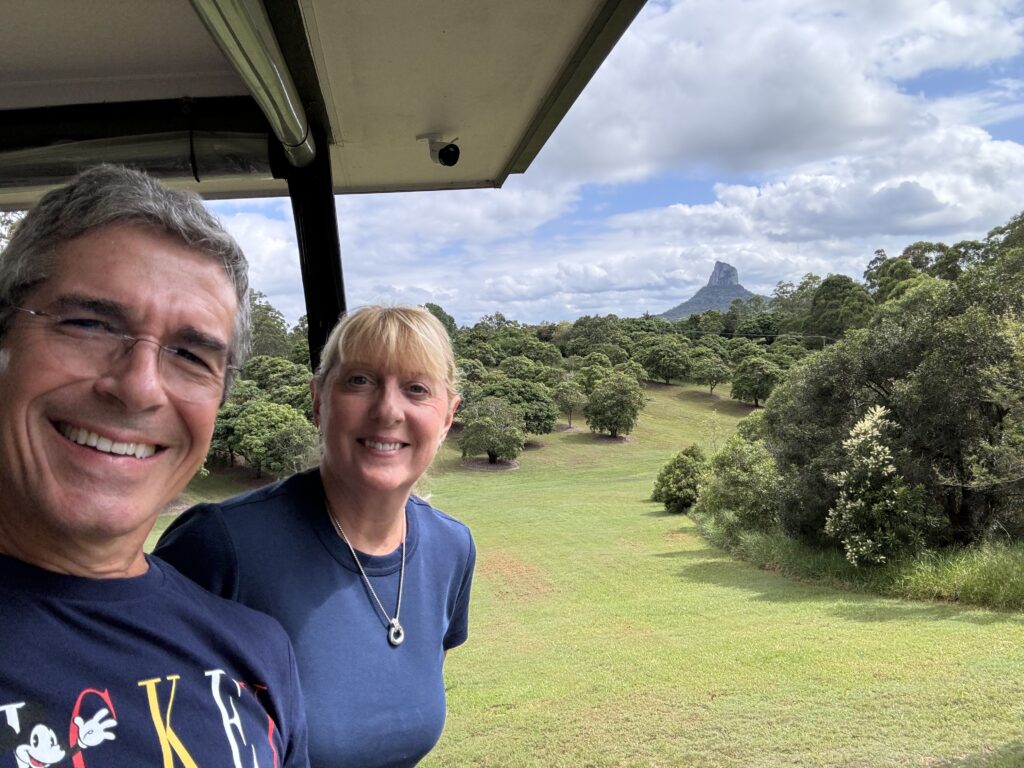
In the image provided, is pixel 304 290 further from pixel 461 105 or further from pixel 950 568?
pixel 950 568

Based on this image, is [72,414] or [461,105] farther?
[461,105]

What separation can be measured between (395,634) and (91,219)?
0.93 meters

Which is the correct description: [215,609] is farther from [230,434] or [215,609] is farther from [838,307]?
[838,307]

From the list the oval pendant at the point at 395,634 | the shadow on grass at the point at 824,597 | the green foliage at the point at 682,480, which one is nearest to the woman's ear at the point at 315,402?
the oval pendant at the point at 395,634

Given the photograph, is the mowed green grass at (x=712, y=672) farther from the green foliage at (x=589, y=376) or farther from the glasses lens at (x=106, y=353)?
the green foliage at (x=589, y=376)

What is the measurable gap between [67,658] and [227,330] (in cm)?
46

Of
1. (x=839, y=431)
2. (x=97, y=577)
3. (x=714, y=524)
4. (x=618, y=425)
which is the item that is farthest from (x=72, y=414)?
(x=618, y=425)

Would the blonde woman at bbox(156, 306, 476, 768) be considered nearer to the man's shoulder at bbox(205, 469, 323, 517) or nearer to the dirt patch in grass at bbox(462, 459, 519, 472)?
the man's shoulder at bbox(205, 469, 323, 517)

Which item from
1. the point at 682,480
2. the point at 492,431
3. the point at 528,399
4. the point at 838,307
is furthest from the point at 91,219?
the point at 838,307

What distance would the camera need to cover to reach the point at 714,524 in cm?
1858

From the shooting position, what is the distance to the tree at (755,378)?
140ft

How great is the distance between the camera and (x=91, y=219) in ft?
2.99

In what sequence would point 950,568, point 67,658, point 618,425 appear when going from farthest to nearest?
point 618,425
point 950,568
point 67,658

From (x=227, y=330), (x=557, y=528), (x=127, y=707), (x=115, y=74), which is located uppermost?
(x=115, y=74)
